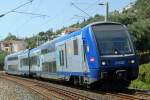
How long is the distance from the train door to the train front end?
16.3ft

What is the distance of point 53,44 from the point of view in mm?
28953

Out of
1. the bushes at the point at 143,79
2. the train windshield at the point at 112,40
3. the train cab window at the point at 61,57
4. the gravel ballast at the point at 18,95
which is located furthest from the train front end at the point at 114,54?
the bushes at the point at 143,79

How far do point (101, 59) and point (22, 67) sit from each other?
29541 mm

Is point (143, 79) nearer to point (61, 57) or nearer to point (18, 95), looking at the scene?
point (61, 57)

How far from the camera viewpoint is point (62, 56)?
25781mm

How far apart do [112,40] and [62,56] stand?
6409 mm

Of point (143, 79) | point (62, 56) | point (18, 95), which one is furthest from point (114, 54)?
point (143, 79)

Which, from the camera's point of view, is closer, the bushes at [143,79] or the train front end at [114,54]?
the train front end at [114,54]

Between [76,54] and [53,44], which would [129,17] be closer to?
[53,44]

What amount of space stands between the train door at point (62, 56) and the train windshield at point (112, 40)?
4.99 m

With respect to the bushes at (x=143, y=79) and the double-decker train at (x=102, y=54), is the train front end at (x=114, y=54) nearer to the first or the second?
the double-decker train at (x=102, y=54)

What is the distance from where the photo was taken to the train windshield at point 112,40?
19641 mm

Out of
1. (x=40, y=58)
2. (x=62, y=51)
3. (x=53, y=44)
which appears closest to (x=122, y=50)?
(x=62, y=51)

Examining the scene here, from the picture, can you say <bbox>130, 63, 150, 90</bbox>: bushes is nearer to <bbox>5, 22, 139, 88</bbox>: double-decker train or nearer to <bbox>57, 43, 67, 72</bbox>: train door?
<bbox>57, 43, 67, 72</bbox>: train door
